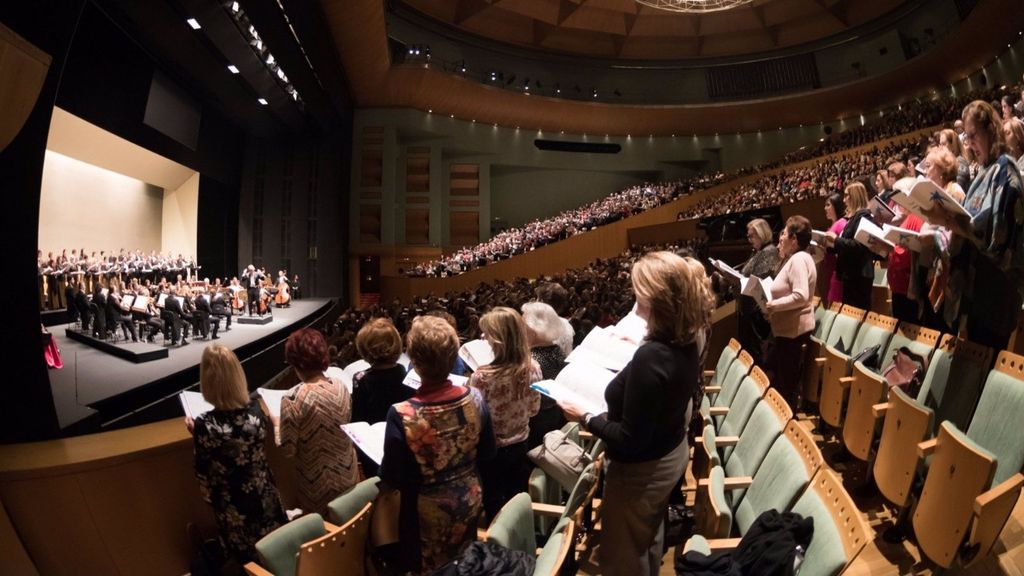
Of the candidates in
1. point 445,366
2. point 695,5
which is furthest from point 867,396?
point 695,5

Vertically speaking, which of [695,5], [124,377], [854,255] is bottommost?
[124,377]

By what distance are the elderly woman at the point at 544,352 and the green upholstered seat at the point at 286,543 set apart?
34.2 inches

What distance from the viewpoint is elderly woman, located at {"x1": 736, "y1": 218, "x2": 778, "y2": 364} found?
322cm

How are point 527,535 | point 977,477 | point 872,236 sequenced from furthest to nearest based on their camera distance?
1. point 872,236
2. point 527,535
3. point 977,477

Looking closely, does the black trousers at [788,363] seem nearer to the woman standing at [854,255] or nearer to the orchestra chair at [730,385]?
the orchestra chair at [730,385]

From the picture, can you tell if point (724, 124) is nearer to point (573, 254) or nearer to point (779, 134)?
point (779, 134)

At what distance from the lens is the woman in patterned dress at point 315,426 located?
1.96 m

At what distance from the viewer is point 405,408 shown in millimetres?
1540

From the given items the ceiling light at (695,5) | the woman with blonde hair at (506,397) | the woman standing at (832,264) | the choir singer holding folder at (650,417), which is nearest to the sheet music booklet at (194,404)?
the woman with blonde hair at (506,397)

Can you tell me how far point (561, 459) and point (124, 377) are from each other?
424 centimetres

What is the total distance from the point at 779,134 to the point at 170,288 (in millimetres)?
16167

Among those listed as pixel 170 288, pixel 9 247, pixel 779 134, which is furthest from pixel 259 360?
pixel 779 134

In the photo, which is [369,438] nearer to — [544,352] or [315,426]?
[315,426]

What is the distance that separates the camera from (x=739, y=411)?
2.37m
